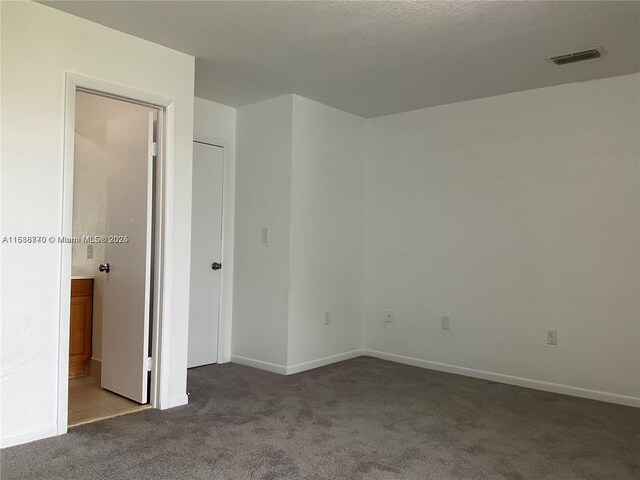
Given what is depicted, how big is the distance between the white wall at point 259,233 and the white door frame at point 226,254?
0.05m

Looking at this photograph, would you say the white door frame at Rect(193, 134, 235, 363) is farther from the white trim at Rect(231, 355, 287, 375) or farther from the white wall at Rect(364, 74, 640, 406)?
the white wall at Rect(364, 74, 640, 406)

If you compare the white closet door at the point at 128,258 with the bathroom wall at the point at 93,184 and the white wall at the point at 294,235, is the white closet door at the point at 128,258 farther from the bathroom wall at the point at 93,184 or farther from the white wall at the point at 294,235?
the white wall at the point at 294,235

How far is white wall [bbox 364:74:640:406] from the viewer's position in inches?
150

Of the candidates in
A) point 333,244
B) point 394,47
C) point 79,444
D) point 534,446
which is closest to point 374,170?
point 333,244

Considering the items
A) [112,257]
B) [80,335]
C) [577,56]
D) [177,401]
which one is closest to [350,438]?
[177,401]

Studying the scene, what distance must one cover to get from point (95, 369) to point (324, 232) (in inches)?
91.1

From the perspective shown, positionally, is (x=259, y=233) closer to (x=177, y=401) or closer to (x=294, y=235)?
(x=294, y=235)

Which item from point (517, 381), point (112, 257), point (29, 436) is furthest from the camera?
point (517, 381)

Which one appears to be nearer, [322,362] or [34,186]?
[34,186]

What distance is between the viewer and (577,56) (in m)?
3.46

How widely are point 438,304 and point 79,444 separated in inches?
124

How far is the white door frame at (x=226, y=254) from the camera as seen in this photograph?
4.80m

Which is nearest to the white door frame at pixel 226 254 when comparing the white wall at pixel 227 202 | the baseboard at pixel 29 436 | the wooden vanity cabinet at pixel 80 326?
the white wall at pixel 227 202

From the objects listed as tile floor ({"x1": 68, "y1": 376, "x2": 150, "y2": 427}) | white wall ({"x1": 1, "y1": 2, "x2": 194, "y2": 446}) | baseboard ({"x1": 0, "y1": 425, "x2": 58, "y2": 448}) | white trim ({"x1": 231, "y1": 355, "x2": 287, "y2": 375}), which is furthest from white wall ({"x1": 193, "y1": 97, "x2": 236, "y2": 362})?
baseboard ({"x1": 0, "y1": 425, "x2": 58, "y2": 448})
